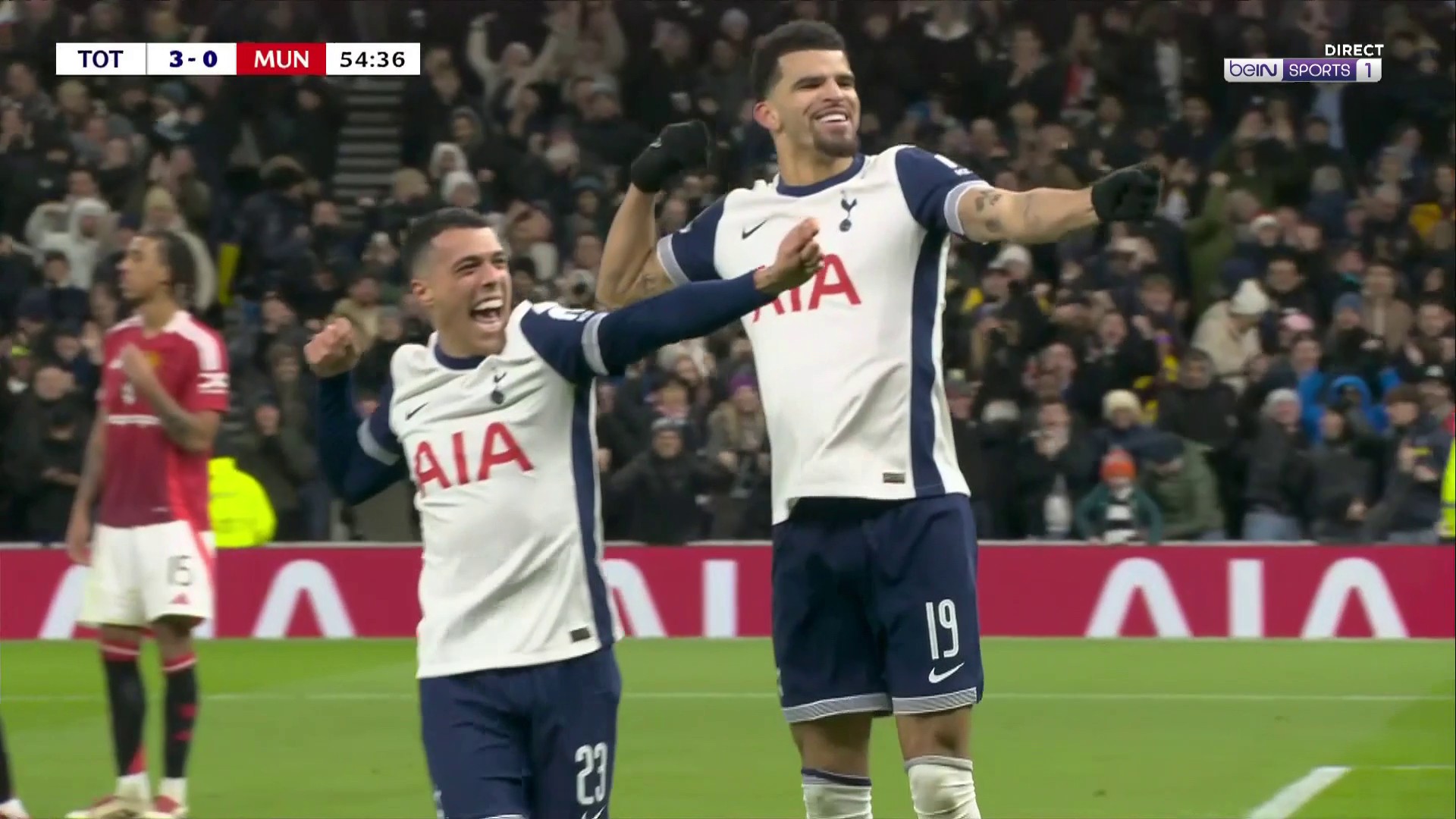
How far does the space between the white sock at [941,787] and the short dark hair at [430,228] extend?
1647 mm

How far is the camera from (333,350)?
5633 mm

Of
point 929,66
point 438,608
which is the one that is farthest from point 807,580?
point 929,66

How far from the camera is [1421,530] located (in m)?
15.3

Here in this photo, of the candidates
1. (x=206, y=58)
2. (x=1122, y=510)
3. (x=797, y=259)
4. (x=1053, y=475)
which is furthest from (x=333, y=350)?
(x=1053, y=475)

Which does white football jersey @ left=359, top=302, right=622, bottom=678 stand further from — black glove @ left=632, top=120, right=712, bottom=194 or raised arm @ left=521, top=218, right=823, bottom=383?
black glove @ left=632, top=120, right=712, bottom=194

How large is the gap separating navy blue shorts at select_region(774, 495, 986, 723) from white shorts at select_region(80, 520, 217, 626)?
10.0 ft

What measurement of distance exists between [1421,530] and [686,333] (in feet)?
36.2

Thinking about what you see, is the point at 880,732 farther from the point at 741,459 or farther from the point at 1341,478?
the point at 1341,478

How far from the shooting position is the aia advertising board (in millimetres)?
Answer: 14922

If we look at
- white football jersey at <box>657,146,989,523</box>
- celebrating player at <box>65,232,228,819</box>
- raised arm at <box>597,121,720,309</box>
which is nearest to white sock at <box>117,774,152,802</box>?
celebrating player at <box>65,232,228,819</box>

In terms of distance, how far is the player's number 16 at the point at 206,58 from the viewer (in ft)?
42.5

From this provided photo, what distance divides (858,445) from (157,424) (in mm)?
3394

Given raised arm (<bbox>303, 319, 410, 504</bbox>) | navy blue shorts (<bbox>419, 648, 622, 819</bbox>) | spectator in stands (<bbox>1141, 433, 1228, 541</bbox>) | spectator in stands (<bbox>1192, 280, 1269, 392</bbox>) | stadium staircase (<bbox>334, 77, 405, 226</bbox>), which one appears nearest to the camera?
navy blue shorts (<bbox>419, 648, 622, 819</bbox>)

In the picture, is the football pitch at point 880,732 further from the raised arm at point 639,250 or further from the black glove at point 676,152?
the black glove at point 676,152
